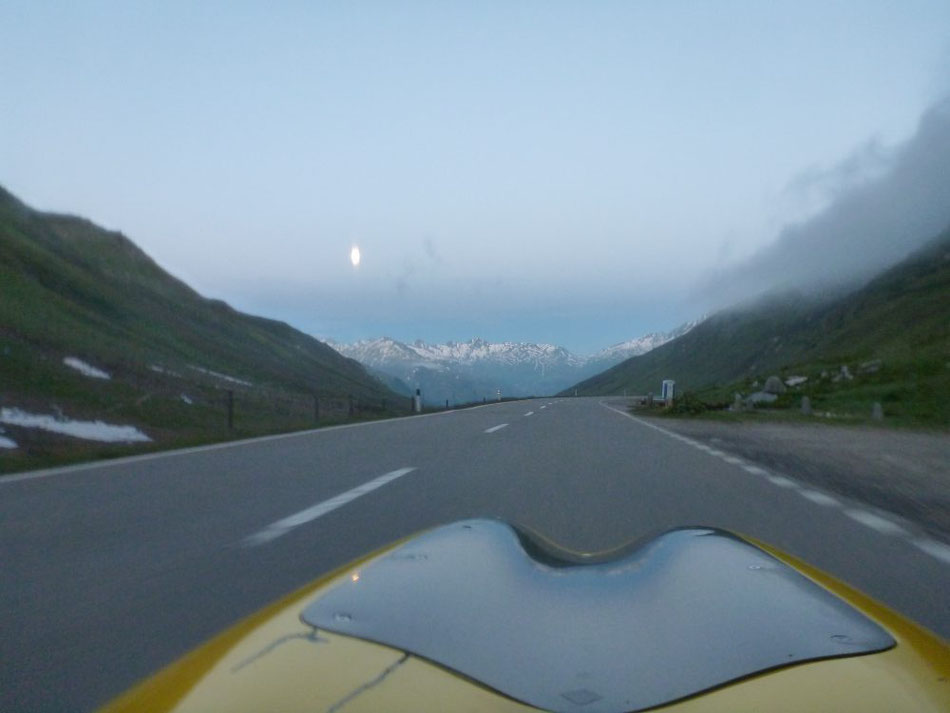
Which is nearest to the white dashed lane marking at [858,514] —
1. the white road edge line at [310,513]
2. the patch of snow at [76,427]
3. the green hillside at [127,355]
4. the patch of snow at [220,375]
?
the white road edge line at [310,513]

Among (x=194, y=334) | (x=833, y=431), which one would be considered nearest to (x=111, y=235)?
(x=194, y=334)

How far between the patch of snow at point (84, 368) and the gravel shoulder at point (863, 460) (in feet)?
128

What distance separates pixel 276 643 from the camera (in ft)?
8.28

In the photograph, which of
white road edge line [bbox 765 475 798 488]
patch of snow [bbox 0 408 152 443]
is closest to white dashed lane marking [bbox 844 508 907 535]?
white road edge line [bbox 765 475 798 488]

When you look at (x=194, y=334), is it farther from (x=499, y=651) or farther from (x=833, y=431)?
(x=499, y=651)

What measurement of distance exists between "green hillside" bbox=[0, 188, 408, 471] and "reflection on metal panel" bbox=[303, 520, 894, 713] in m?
12.5

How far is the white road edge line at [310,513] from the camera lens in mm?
8055

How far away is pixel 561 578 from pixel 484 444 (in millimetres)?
16045

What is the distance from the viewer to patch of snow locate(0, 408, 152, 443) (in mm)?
35500

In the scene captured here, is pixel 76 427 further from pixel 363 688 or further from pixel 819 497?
pixel 363 688

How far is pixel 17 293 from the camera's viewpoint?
3125 inches

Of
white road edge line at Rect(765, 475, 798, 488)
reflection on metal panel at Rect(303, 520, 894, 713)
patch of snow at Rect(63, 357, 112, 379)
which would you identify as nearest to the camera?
reflection on metal panel at Rect(303, 520, 894, 713)

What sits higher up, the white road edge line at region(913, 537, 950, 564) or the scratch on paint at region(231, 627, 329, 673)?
the scratch on paint at region(231, 627, 329, 673)

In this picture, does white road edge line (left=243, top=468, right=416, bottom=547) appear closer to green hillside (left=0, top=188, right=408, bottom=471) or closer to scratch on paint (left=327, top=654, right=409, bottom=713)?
scratch on paint (left=327, top=654, right=409, bottom=713)
